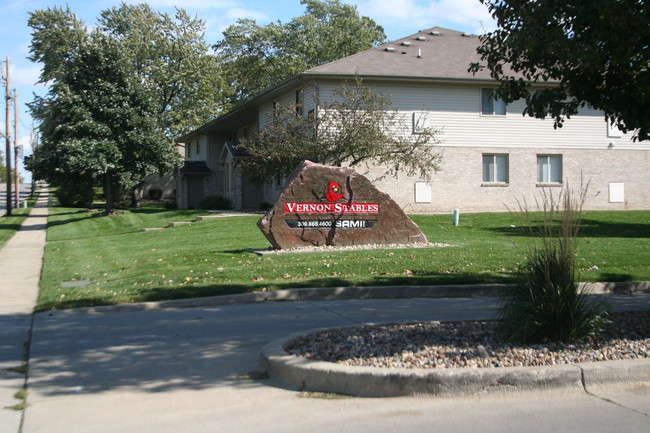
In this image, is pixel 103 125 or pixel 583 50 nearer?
pixel 583 50

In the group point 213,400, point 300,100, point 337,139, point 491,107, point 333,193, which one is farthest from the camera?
point 491,107

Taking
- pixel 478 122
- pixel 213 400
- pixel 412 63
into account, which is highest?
pixel 412 63

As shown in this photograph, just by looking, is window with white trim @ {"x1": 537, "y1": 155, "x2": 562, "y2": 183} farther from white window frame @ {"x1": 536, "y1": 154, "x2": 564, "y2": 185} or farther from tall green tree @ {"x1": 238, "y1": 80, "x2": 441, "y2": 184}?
tall green tree @ {"x1": 238, "y1": 80, "x2": 441, "y2": 184}

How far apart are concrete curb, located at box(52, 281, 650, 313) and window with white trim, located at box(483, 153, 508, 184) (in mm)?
19114

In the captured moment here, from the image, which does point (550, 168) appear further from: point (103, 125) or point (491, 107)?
point (103, 125)

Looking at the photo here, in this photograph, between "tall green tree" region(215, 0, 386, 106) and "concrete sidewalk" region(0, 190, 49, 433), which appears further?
"tall green tree" region(215, 0, 386, 106)

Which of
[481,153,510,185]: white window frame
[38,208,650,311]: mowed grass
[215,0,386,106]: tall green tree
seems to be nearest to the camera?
[38,208,650,311]: mowed grass

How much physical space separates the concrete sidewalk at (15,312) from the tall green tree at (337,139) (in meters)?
8.99

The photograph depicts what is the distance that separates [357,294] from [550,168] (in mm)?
22774

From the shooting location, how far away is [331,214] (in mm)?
16078

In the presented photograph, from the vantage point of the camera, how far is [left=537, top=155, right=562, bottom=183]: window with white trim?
3086 cm

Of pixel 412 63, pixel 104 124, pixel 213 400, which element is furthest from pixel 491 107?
pixel 213 400

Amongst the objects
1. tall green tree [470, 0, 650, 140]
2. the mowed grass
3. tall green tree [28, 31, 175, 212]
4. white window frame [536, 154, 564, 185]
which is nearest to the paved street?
the mowed grass

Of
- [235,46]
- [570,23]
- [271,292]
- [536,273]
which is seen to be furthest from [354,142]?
[235,46]
